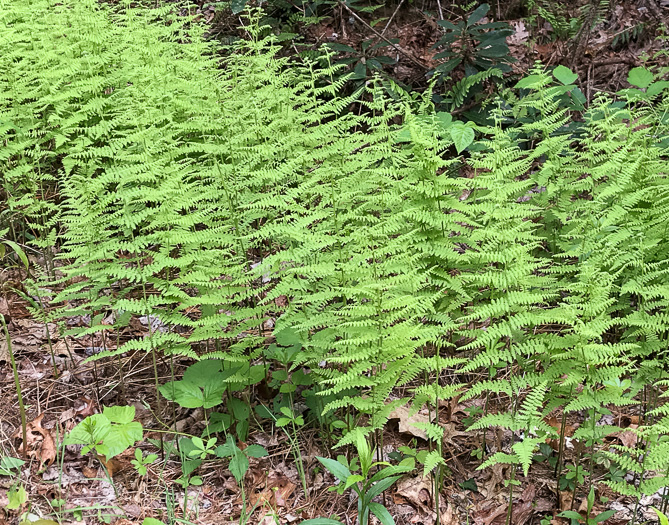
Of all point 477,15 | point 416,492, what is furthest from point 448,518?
point 477,15

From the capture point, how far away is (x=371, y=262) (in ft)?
11.8

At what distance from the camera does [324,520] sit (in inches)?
94.3

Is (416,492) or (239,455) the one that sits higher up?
(239,455)

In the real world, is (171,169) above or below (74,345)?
above

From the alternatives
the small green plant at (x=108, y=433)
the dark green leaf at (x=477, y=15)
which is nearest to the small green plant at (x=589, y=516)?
the small green plant at (x=108, y=433)

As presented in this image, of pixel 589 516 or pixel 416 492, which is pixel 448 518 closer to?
pixel 416 492

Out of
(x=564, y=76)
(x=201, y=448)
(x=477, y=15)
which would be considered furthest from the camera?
(x=477, y=15)

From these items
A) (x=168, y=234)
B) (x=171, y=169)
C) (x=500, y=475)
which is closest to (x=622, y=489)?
(x=500, y=475)

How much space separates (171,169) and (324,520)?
194cm

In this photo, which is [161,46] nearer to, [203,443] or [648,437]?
[203,443]

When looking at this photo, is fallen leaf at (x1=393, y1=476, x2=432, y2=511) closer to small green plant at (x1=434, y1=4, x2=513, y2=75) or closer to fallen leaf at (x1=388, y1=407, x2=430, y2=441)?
fallen leaf at (x1=388, y1=407, x2=430, y2=441)

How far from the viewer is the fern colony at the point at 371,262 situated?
2.53m

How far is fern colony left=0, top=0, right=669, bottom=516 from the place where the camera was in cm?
253

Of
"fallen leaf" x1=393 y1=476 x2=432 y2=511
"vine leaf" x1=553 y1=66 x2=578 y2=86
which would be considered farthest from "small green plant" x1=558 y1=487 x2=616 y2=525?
"vine leaf" x1=553 y1=66 x2=578 y2=86
